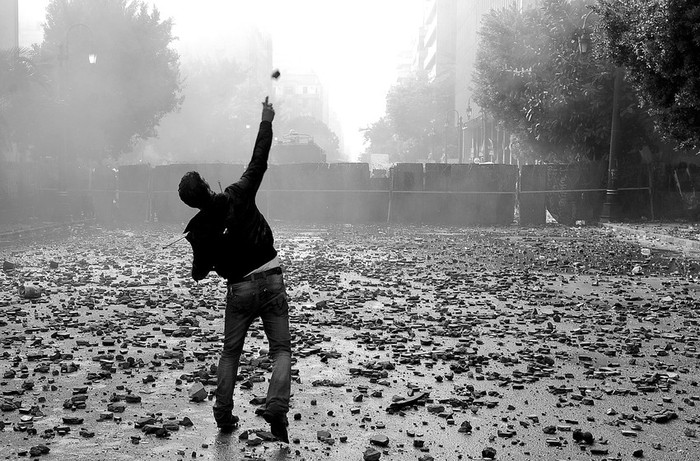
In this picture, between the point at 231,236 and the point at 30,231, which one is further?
the point at 30,231

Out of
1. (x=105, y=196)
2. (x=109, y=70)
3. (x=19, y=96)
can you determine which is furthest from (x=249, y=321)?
(x=109, y=70)

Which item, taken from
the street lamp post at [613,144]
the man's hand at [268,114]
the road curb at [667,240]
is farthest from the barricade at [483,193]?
the man's hand at [268,114]

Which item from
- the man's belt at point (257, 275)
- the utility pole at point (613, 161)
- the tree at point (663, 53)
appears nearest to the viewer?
the man's belt at point (257, 275)

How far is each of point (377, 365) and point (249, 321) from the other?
2.11 meters

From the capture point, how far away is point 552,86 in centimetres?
3228

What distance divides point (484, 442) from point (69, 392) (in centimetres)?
331

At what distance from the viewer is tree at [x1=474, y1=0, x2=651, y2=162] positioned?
31.6 metres

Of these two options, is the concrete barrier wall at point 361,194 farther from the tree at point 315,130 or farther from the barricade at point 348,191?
the tree at point 315,130

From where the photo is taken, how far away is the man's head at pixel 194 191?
550 centimetres

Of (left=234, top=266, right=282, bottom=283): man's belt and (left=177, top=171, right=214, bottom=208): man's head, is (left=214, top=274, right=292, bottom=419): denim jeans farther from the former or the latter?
(left=177, top=171, right=214, bottom=208): man's head

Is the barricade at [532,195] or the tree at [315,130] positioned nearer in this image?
the barricade at [532,195]

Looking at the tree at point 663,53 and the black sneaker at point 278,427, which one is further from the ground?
the tree at point 663,53

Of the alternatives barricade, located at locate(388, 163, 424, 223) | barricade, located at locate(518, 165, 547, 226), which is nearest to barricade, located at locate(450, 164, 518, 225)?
barricade, located at locate(518, 165, 547, 226)

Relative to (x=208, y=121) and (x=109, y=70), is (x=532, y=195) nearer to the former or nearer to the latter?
(x=109, y=70)
